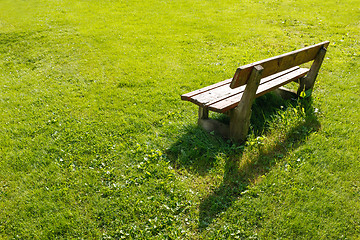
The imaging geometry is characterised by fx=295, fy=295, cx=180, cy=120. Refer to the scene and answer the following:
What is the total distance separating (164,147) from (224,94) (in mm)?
1257

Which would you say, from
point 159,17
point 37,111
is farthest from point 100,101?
point 159,17

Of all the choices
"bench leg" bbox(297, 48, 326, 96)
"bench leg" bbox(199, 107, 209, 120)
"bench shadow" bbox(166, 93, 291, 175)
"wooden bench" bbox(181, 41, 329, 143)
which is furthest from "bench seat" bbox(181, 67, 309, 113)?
"bench shadow" bbox(166, 93, 291, 175)

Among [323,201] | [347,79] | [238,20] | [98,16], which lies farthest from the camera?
[98,16]

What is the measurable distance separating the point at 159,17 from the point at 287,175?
884cm

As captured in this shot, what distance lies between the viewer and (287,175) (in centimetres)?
395

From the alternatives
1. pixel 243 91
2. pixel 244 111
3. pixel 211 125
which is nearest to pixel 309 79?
pixel 243 91

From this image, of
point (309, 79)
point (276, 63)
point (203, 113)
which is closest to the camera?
point (276, 63)

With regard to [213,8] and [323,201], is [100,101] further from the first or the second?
[213,8]

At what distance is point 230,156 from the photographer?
171 inches

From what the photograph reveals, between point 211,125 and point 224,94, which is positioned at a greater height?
point 224,94

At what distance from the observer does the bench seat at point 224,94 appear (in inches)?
168

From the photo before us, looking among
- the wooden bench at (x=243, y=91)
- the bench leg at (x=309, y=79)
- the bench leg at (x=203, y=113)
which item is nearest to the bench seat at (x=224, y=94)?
the wooden bench at (x=243, y=91)

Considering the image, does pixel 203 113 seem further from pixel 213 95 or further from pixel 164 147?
pixel 164 147

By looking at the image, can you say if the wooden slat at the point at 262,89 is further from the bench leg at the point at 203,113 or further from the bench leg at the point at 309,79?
the bench leg at the point at 203,113
